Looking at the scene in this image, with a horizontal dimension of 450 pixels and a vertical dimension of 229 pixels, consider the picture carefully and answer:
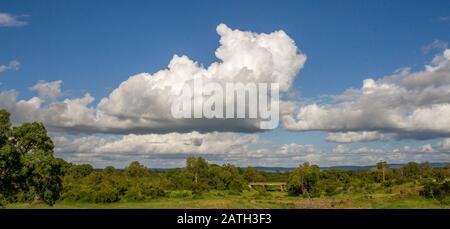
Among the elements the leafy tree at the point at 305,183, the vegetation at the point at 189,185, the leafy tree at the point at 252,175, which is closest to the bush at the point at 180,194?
the vegetation at the point at 189,185

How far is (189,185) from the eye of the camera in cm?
10231

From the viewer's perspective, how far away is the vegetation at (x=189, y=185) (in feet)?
130

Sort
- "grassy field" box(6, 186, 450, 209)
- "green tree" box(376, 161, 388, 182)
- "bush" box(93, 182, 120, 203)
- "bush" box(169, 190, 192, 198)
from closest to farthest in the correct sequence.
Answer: "grassy field" box(6, 186, 450, 209) < "bush" box(93, 182, 120, 203) < "bush" box(169, 190, 192, 198) < "green tree" box(376, 161, 388, 182)

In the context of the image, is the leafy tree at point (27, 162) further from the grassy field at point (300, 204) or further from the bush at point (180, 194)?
the bush at point (180, 194)

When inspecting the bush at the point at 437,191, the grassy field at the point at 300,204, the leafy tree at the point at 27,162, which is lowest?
the grassy field at the point at 300,204

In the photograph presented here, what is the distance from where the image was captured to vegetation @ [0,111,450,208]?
39.6m

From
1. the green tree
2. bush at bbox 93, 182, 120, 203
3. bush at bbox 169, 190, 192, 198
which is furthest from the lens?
the green tree

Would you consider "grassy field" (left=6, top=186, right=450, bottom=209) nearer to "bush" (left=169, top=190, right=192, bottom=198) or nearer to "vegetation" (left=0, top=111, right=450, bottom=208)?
"vegetation" (left=0, top=111, right=450, bottom=208)

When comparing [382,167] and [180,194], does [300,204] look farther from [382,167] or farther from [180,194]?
[382,167]

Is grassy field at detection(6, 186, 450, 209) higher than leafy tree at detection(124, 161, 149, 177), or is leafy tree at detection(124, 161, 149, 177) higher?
leafy tree at detection(124, 161, 149, 177)

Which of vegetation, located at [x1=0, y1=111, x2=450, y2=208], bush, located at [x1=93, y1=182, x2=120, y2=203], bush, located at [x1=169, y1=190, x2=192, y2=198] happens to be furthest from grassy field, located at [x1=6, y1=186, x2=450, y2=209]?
bush, located at [x1=169, y1=190, x2=192, y2=198]
